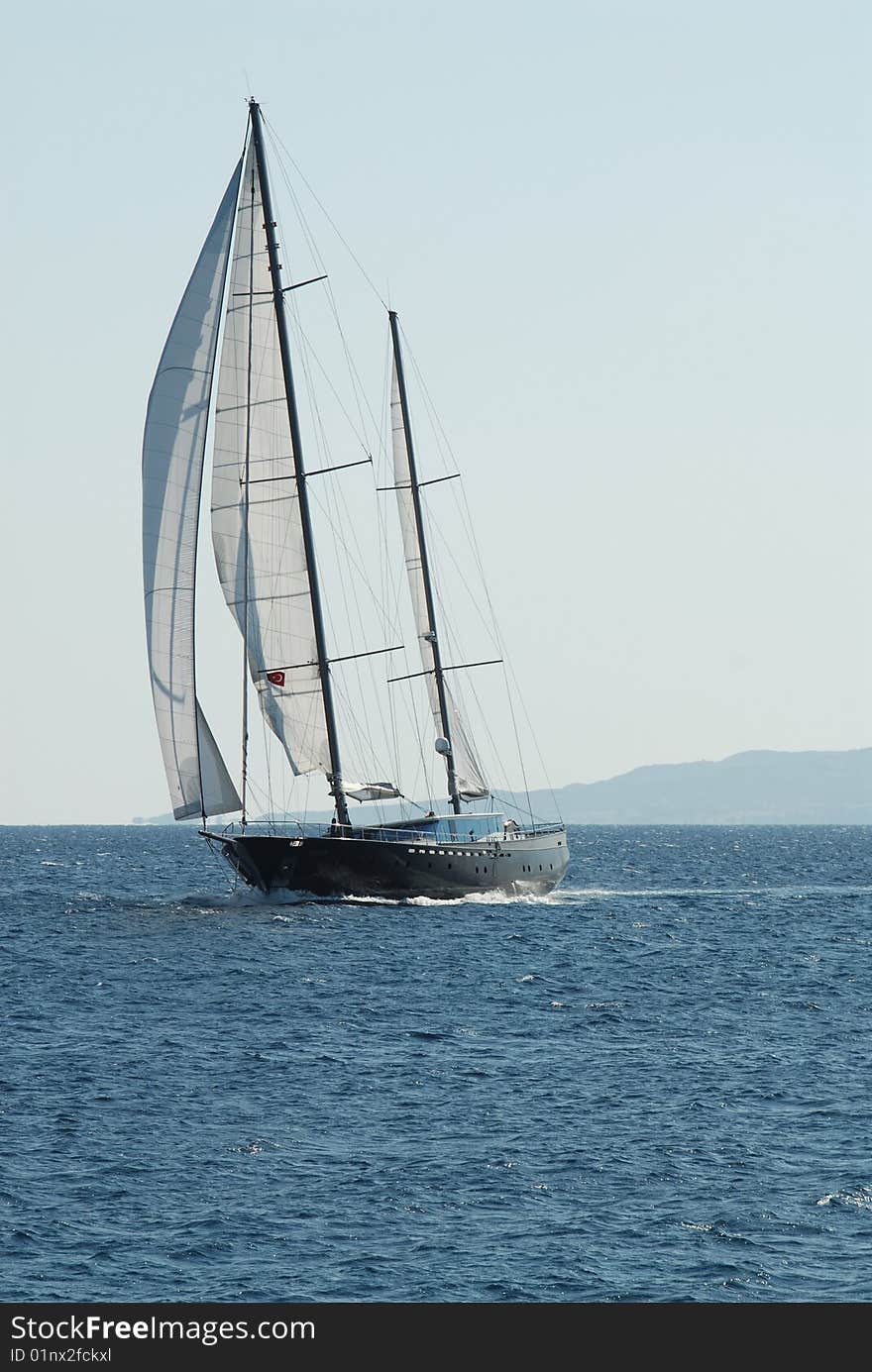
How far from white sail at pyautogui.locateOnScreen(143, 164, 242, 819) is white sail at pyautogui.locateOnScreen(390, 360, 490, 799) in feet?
41.0

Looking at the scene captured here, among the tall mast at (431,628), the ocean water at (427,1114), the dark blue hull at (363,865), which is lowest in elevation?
the ocean water at (427,1114)

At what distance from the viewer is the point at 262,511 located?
63094 mm

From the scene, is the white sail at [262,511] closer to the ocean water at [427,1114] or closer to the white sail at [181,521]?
the white sail at [181,521]

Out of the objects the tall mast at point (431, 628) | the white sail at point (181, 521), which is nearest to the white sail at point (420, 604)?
the tall mast at point (431, 628)

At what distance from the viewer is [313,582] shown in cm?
6462

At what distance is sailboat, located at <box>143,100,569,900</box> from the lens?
195 feet

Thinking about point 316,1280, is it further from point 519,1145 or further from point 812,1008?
point 812,1008

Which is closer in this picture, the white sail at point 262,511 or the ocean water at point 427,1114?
the ocean water at point 427,1114

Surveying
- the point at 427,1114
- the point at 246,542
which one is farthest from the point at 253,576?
the point at 427,1114

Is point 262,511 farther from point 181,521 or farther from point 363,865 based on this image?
point 363,865

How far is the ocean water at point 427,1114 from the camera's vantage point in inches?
966

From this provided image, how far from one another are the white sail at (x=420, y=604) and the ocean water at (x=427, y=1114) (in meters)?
9.71

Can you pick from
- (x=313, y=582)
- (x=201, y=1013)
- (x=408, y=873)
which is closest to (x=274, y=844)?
(x=408, y=873)

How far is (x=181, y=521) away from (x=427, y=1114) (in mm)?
30742
